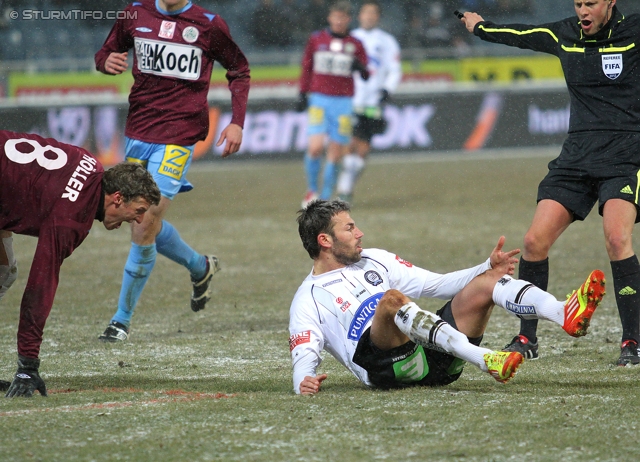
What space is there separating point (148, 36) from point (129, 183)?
95.9 inches

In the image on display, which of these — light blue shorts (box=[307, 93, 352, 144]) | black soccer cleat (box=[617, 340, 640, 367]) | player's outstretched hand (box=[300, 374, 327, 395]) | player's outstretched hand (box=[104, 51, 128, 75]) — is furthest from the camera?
light blue shorts (box=[307, 93, 352, 144])

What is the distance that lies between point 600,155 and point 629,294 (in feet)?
2.44

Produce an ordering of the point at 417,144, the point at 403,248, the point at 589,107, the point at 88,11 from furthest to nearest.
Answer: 1. the point at 88,11
2. the point at 417,144
3. the point at 403,248
4. the point at 589,107

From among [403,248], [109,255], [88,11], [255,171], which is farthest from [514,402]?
[88,11]

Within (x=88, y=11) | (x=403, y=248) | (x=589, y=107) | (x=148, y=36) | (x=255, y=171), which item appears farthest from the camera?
(x=88, y=11)

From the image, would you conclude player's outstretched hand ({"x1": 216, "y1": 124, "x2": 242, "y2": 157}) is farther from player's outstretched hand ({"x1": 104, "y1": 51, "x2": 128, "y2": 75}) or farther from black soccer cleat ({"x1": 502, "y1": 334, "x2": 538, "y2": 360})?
black soccer cleat ({"x1": 502, "y1": 334, "x2": 538, "y2": 360})

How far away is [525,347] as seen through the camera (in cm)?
510

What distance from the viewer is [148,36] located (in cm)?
632

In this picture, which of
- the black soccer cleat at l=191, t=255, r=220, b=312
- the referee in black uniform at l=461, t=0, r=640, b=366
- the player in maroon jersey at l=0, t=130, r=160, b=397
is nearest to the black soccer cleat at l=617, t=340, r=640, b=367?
the referee in black uniform at l=461, t=0, r=640, b=366

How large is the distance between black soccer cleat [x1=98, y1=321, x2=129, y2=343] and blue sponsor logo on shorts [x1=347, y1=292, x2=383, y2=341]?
2.12 metres

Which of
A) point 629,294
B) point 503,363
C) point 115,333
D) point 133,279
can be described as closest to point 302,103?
point 133,279

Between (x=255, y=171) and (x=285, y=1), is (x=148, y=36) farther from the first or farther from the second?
(x=285, y=1)

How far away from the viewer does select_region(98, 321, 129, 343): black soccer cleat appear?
5.87m

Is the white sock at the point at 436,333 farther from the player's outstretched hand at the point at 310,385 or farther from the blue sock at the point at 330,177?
the blue sock at the point at 330,177
